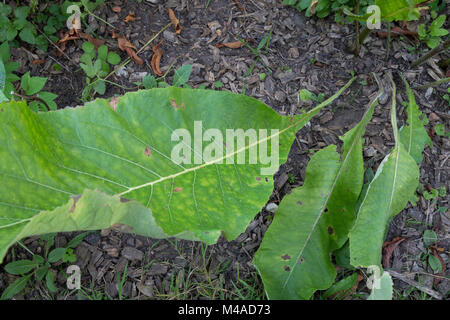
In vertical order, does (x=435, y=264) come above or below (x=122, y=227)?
below

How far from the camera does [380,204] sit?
1.41 meters

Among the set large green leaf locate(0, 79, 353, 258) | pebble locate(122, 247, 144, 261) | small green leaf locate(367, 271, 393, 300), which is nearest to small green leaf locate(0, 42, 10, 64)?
large green leaf locate(0, 79, 353, 258)

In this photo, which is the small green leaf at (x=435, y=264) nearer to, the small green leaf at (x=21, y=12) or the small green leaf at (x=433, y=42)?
the small green leaf at (x=433, y=42)

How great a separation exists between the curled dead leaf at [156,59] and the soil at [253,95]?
0.07 feet

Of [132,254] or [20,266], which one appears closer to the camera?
[20,266]

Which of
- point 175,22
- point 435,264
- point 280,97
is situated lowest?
point 435,264

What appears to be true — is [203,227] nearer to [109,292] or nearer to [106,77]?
[109,292]

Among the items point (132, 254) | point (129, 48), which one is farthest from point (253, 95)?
point (132, 254)

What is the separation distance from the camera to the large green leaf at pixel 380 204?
1341 millimetres

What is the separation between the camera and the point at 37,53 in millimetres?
1786

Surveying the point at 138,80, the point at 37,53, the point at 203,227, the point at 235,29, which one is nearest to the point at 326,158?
the point at 203,227

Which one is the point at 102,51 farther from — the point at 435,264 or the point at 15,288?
the point at 435,264

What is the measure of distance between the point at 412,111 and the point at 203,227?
3.56 ft

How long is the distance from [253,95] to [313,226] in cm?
70
